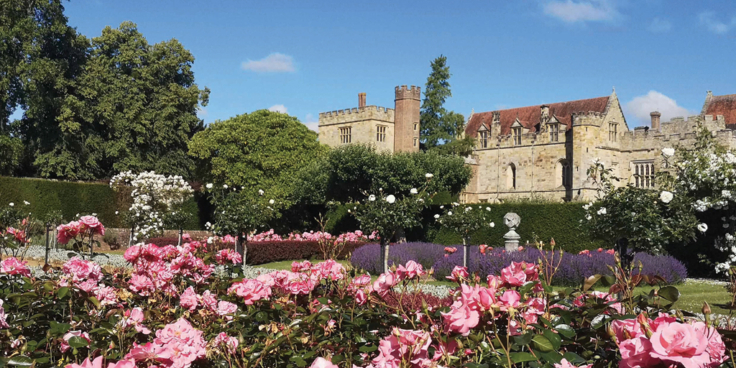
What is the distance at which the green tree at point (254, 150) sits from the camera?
111 ft

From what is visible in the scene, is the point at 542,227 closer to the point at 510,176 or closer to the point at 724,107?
the point at 510,176

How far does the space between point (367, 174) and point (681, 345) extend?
28745 mm

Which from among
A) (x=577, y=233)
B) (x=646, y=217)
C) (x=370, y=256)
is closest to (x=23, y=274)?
(x=646, y=217)

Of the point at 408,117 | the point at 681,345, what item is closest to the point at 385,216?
the point at 681,345

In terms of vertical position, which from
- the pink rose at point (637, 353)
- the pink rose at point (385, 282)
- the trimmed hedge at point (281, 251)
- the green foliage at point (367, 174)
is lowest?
the trimmed hedge at point (281, 251)

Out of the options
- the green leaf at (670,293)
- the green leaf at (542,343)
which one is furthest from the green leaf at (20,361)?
the green leaf at (670,293)

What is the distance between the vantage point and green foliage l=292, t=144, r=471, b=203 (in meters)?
Answer: 29.7

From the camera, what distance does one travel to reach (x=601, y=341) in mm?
2248

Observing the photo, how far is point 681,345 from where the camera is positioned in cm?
151

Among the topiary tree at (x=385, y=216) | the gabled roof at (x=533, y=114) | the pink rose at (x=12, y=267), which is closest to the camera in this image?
the pink rose at (x=12, y=267)

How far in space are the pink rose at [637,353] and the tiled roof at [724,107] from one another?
40.4 m

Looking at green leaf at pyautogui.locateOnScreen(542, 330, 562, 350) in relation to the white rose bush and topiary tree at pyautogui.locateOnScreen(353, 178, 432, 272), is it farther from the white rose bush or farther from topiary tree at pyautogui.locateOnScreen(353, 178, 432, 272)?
Result: the white rose bush

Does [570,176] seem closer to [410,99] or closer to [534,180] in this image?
[534,180]

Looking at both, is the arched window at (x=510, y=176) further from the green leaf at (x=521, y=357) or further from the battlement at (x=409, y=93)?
the green leaf at (x=521, y=357)
